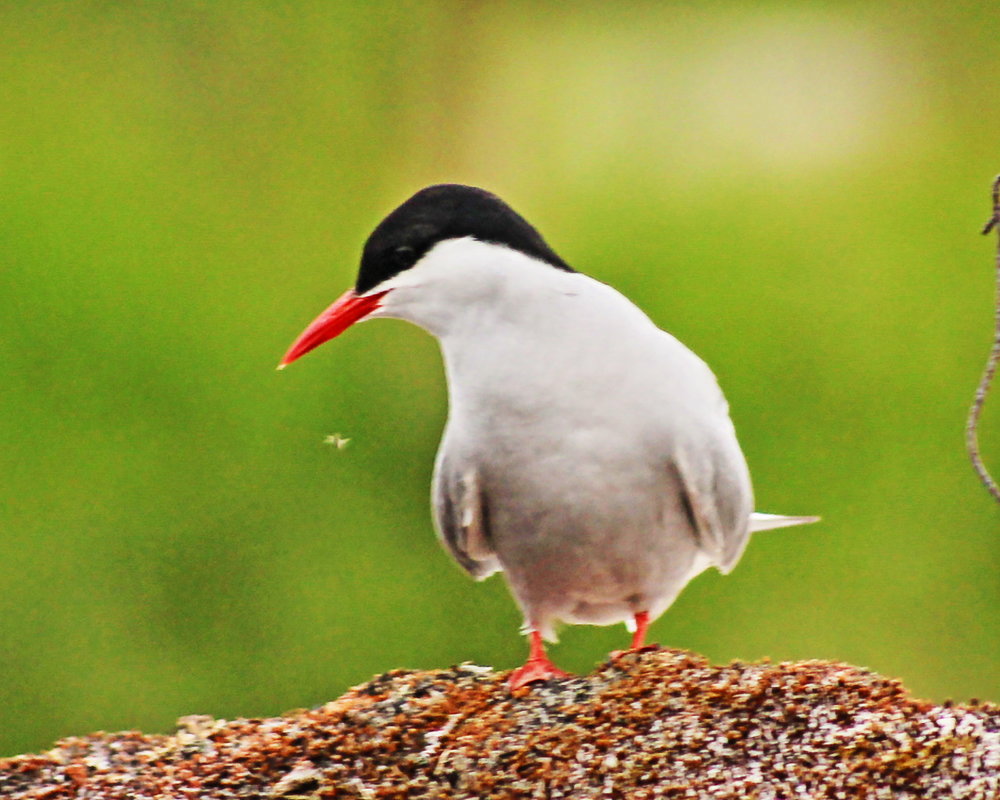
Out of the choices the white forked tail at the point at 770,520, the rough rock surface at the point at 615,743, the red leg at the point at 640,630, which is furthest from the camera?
the white forked tail at the point at 770,520

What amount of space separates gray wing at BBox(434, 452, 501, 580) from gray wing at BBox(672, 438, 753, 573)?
427 millimetres

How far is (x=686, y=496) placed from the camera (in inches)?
111

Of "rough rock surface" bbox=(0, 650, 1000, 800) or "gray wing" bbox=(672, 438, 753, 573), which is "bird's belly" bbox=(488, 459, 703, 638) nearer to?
"gray wing" bbox=(672, 438, 753, 573)

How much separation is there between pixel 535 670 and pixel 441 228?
96 cm

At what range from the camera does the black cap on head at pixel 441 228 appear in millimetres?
2721

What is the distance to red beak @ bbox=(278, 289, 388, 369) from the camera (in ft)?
9.19

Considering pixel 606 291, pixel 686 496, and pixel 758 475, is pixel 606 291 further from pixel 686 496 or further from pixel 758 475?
pixel 758 475

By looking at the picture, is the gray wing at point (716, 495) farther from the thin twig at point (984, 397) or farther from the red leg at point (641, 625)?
the thin twig at point (984, 397)

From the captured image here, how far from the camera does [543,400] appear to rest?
8.79 ft

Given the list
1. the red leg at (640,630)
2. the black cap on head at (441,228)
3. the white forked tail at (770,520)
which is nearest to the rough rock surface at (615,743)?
the red leg at (640,630)

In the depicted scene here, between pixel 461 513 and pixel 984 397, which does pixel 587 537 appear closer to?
pixel 461 513

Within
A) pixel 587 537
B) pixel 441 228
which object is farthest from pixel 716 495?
pixel 441 228

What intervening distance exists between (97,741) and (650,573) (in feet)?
4.54

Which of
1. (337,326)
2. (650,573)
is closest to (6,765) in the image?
(337,326)
